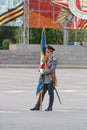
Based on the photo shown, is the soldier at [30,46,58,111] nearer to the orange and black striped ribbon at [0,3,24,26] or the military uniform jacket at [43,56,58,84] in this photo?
the military uniform jacket at [43,56,58,84]

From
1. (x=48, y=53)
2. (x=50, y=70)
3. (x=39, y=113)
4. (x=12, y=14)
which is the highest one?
(x=12, y=14)

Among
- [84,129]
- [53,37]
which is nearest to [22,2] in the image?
[53,37]

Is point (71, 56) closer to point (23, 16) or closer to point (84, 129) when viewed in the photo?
point (23, 16)

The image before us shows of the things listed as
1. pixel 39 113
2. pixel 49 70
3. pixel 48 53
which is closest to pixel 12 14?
pixel 48 53

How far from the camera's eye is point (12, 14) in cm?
5116

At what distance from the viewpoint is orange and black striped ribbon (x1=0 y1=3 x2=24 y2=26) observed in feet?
168

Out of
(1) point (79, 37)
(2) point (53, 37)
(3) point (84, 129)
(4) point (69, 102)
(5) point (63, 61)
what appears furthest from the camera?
(1) point (79, 37)

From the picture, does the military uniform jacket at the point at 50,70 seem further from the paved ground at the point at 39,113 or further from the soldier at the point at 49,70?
the paved ground at the point at 39,113

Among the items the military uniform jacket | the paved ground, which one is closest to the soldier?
the military uniform jacket

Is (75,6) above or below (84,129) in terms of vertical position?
above

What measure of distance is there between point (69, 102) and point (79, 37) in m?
63.3

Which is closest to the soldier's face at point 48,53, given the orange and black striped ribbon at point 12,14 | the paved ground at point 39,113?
the paved ground at point 39,113

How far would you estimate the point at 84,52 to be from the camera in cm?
4997

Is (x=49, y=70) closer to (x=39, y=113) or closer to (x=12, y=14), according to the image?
(x=39, y=113)
